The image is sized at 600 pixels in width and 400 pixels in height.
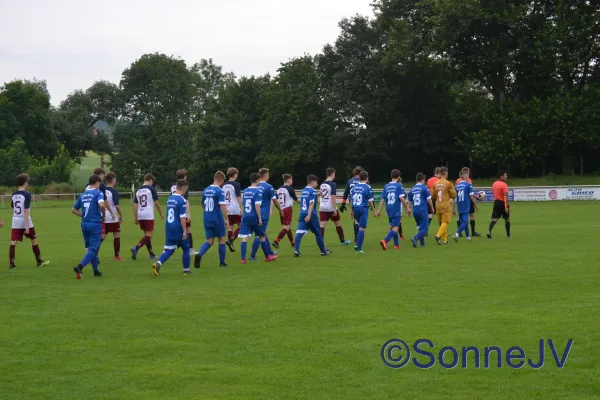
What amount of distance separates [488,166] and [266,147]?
1993 cm

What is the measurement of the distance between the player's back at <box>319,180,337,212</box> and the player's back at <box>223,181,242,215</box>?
211 centimetres

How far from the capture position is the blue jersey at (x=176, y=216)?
48.8 ft

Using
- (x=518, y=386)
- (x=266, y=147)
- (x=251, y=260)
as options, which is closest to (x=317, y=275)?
(x=251, y=260)

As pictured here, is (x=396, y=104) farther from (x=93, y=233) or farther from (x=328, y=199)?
(x=93, y=233)

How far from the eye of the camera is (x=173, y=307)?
37.4 ft

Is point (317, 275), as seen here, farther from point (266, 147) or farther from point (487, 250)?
point (266, 147)

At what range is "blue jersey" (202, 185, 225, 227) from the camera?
16484mm

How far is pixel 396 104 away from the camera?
2464 inches

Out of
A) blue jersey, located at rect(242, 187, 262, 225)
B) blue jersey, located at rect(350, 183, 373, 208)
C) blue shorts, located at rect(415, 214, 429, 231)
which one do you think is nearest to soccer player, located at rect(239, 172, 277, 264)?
blue jersey, located at rect(242, 187, 262, 225)

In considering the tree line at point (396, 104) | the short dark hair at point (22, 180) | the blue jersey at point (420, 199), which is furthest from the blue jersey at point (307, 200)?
the tree line at point (396, 104)

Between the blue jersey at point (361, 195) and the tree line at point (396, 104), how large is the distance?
3748cm

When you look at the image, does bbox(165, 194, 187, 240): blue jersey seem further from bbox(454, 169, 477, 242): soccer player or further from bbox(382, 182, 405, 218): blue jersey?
bbox(454, 169, 477, 242): soccer player

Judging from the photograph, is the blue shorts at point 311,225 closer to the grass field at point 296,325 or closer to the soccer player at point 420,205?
the grass field at point 296,325

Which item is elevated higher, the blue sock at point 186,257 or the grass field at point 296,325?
the blue sock at point 186,257
